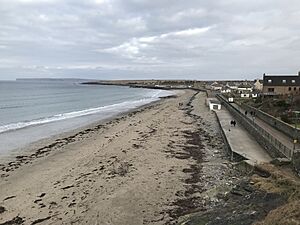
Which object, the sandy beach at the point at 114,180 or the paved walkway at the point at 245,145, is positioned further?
the paved walkway at the point at 245,145

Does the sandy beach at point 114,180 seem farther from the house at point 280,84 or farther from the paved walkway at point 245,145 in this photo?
the house at point 280,84

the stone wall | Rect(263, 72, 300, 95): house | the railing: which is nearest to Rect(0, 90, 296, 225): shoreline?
the railing

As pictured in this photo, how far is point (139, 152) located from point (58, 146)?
5952 millimetres

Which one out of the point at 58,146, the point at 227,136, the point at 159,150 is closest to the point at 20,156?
the point at 58,146

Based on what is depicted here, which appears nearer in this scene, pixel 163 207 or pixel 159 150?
pixel 163 207

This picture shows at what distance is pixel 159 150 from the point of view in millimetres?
20000

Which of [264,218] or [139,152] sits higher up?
[264,218]

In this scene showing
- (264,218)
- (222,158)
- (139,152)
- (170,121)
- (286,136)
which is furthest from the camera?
(170,121)

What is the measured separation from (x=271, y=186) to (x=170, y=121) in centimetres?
2445

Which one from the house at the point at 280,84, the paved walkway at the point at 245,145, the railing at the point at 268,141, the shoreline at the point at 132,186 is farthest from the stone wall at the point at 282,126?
the house at the point at 280,84

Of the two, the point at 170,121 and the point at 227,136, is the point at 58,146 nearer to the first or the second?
the point at 227,136

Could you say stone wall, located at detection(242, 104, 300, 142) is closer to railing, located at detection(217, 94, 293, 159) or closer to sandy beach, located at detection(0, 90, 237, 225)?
railing, located at detection(217, 94, 293, 159)

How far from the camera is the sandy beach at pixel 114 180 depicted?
10.7 meters

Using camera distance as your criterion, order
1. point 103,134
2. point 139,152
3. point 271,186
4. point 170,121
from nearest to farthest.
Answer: point 271,186, point 139,152, point 103,134, point 170,121
